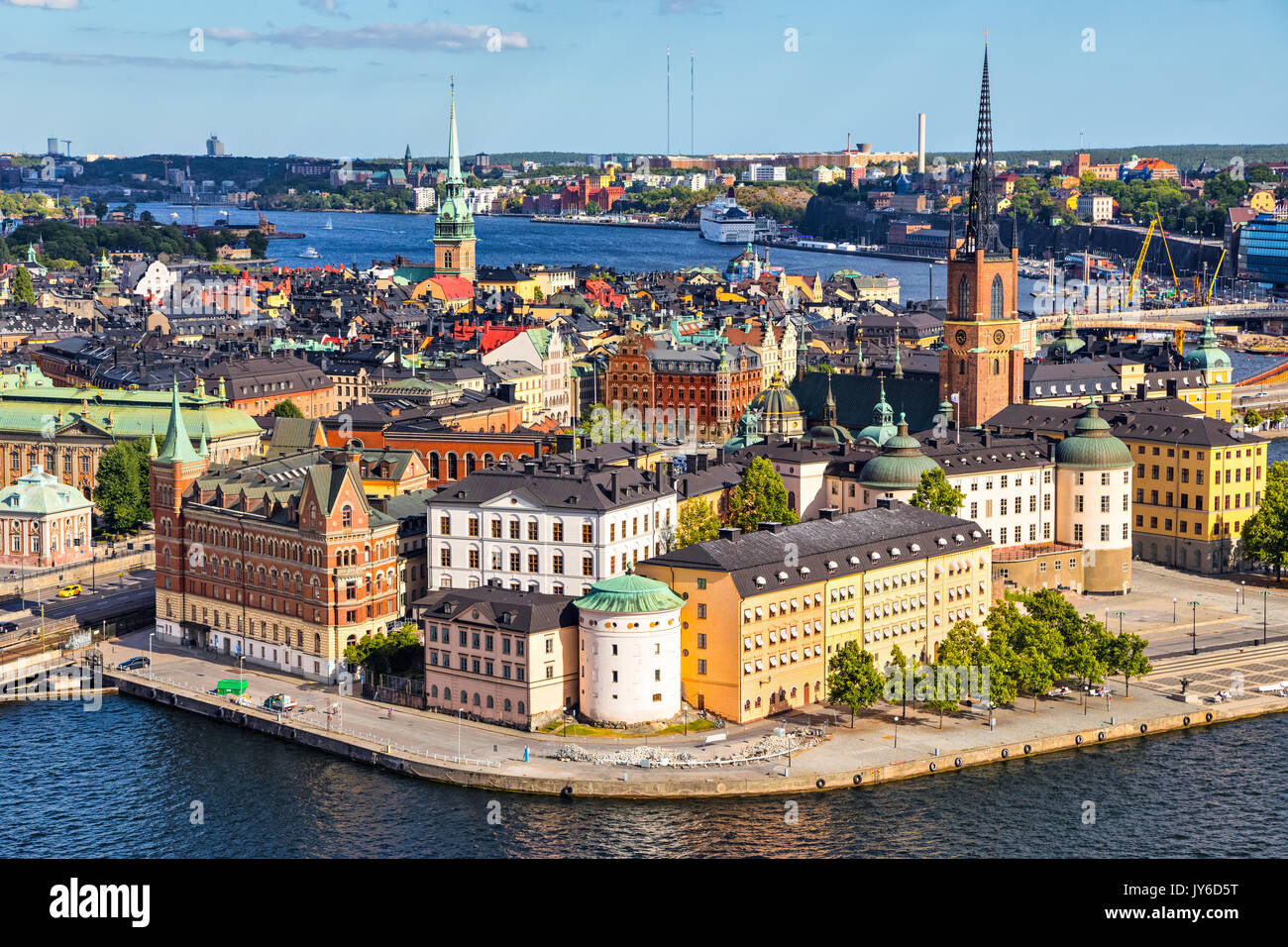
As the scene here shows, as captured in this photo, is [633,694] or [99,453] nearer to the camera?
[633,694]

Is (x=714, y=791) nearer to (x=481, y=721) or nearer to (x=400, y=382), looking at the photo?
(x=481, y=721)

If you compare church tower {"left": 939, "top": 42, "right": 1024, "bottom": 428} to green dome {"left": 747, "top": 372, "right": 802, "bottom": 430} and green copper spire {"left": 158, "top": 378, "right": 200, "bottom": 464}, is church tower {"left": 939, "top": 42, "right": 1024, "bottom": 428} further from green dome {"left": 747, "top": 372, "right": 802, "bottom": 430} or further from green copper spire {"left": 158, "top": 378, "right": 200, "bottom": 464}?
green copper spire {"left": 158, "top": 378, "right": 200, "bottom": 464}

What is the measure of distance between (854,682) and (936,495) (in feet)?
64.3

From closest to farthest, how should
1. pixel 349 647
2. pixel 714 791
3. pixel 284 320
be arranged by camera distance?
pixel 714 791 → pixel 349 647 → pixel 284 320

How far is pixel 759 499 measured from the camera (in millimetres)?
84938

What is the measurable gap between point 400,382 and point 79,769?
54336mm

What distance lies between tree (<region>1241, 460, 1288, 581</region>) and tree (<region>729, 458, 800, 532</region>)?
20314 millimetres

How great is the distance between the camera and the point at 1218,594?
85750 mm

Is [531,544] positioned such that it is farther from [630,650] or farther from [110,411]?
[110,411]

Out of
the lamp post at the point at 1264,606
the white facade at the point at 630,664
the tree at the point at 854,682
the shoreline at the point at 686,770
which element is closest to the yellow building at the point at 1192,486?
the lamp post at the point at 1264,606

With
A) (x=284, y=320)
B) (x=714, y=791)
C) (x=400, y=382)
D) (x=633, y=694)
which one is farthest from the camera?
(x=284, y=320)

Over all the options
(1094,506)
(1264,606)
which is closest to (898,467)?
(1094,506)

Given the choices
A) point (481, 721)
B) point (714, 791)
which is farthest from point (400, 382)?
point (714, 791)
